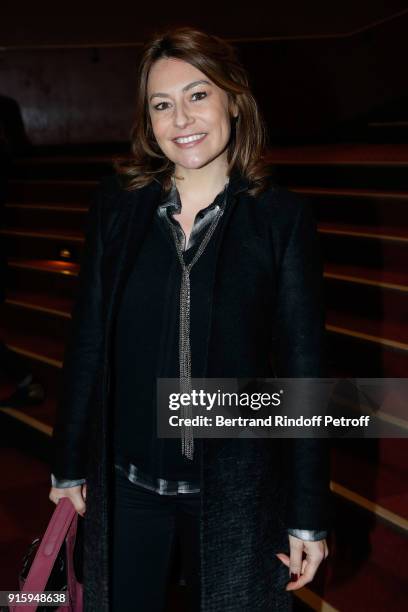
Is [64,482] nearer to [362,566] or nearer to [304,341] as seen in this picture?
[304,341]

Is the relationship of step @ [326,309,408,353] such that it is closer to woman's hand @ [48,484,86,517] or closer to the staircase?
the staircase

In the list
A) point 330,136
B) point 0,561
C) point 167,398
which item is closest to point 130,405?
point 167,398

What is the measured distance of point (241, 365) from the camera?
1.58m

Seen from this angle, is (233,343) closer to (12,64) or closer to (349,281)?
(349,281)

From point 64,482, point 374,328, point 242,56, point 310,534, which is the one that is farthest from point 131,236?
point 242,56

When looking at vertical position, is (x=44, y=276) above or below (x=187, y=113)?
below

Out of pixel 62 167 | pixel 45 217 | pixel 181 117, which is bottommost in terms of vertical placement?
pixel 181 117

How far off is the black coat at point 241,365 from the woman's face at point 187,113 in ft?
0.33

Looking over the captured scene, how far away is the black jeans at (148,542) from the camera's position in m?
1.65

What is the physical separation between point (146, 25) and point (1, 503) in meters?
5.32

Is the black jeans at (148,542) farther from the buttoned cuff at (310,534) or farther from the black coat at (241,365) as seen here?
the buttoned cuff at (310,534)

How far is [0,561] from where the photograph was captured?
3205 millimetres

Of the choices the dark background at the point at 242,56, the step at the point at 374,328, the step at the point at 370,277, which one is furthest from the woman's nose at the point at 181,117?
the dark background at the point at 242,56

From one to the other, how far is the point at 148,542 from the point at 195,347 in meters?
0.43
